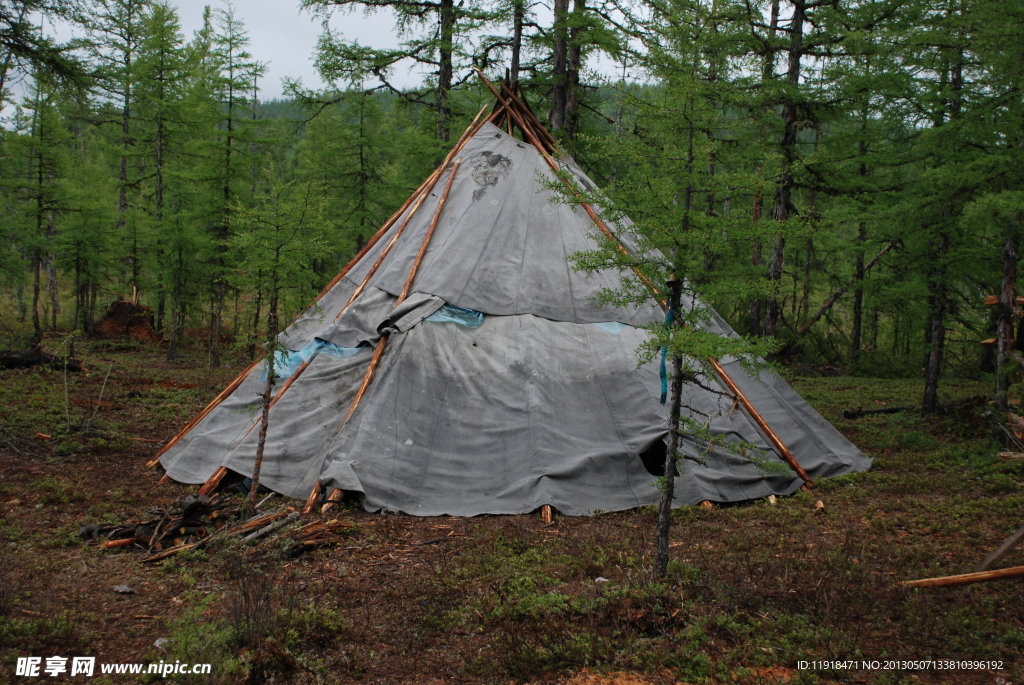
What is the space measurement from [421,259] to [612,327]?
3.15 m

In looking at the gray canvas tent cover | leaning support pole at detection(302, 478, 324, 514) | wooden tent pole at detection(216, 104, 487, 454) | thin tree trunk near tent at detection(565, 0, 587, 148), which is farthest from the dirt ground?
thin tree trunk near tent at detection(565, 0, 587, 148)

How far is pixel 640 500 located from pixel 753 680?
13.2 ft

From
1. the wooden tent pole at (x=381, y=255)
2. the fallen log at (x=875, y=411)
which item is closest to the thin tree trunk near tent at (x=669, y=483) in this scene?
the wooden tent pole at (x=381, y=255)

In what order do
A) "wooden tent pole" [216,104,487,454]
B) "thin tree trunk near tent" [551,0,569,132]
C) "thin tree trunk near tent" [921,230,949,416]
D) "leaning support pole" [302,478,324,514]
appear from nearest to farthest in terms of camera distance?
"leaning support pole" [302,478,324,514] < "wooden tent pole" [216,104,487,454] < "thin tree trunk near tent" [921,230,949,416] < "thin tree trunk near tent" [551,0,569,132]

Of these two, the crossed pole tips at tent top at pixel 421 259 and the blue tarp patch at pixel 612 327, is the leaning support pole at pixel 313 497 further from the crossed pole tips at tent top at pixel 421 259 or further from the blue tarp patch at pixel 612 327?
the blue tarp patch at pixel 612 327

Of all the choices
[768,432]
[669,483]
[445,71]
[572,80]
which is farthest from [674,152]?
[445,71]

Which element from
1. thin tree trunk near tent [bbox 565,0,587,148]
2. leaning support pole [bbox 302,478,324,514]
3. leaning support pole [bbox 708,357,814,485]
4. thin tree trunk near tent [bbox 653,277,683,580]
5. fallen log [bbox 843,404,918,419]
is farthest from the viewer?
fallen log [bbox 843,404,918,419]

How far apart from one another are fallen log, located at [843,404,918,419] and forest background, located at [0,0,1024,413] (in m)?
0.98

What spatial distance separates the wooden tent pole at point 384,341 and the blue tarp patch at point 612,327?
2914mm

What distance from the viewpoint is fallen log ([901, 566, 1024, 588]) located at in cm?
514

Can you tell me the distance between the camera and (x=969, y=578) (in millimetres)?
5375
